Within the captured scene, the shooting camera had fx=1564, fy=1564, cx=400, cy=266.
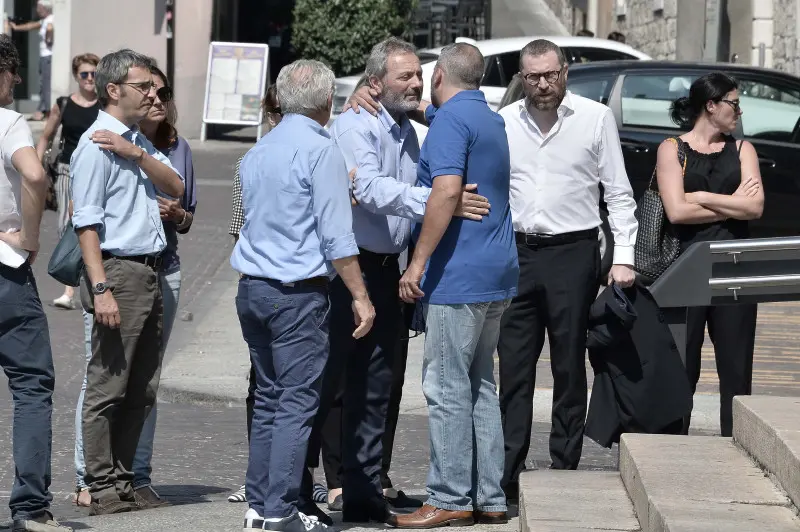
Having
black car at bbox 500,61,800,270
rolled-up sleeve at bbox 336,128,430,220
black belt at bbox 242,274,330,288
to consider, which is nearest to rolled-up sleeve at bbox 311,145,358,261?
black belt at bbox 242,274,330,288

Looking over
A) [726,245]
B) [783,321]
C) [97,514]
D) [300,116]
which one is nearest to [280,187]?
[300,116]

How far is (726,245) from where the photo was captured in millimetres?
6777

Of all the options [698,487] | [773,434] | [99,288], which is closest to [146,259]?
[99,288]

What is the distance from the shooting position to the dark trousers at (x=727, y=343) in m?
7.06

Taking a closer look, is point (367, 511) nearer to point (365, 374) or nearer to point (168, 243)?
point (365, 374)

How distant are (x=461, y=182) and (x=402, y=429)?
114 inches

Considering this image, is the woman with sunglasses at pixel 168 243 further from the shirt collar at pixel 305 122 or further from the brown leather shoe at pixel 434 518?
the brown leather shoe at pixel 434 518

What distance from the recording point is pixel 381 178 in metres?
5.90

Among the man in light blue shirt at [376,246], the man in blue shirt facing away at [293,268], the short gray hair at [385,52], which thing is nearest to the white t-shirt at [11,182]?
the man in blue shirt facing away at [293,268]

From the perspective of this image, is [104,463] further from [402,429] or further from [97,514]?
[402,429]

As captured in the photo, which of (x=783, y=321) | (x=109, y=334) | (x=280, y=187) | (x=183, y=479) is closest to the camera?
(x=280, y=187)

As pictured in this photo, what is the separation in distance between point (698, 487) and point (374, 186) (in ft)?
5.32

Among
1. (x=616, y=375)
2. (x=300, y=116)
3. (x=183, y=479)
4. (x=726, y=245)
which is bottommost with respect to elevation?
(x=183, y=479)

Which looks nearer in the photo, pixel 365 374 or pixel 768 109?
pixel 365 374
